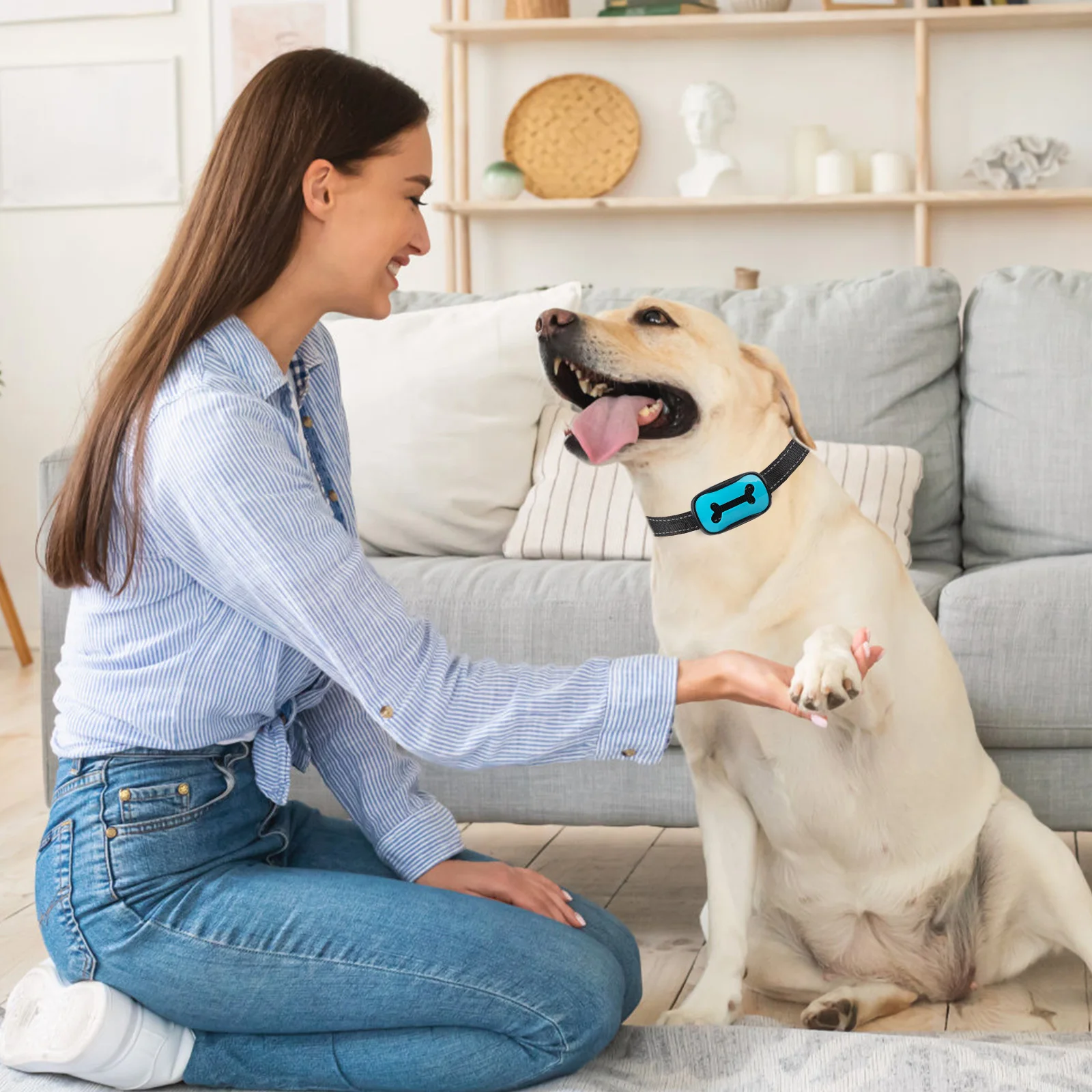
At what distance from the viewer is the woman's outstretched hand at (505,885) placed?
1.36 metres

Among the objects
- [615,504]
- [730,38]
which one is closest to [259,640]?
[615,504]

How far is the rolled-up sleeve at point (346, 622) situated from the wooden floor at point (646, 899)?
21.2 inches

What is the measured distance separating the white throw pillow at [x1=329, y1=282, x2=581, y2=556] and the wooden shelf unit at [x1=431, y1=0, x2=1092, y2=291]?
162 cm

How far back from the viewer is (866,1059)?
4.14 feet

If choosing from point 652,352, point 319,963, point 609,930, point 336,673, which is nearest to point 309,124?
point 652,352

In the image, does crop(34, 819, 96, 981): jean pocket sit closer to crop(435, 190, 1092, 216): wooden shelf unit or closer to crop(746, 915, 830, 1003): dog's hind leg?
crop(746, 915, 830, 1003): dog's hind leg

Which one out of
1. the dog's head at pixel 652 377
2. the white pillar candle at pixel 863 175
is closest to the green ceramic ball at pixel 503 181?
the white pillar candle at pixel 863 175

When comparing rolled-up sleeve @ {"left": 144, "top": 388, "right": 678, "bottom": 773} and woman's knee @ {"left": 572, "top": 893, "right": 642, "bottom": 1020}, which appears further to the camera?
woman's knee @ {"left": 572, "top": 893, "right": 642, "bottom": 1020}

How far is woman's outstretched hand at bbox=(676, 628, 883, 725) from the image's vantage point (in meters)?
1.10

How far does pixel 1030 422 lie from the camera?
227 centimetres

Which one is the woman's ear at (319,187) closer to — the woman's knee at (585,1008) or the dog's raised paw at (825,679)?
the dog's raised paw at (825,679)

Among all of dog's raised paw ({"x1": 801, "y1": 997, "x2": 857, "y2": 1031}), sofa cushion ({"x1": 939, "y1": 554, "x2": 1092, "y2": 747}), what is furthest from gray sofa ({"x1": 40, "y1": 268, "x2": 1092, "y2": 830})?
dog's raised paw ({"x1": 801, "y1": 997, "x2": 857, "y2": 1031})

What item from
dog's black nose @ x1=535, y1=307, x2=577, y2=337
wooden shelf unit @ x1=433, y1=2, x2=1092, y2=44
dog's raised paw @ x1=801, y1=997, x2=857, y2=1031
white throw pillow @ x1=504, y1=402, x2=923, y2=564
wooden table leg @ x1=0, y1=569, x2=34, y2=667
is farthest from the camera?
wooden table leg @ x1=0, y1=569, x2=34, y2=667

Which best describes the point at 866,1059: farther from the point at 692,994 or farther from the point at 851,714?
the point at 851,714
